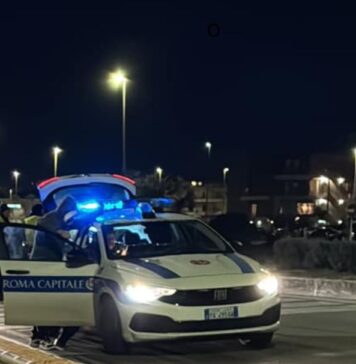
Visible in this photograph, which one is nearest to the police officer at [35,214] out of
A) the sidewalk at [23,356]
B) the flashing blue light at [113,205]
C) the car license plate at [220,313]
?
the flashing blue light at [113,205]

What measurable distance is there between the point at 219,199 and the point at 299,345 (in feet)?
313

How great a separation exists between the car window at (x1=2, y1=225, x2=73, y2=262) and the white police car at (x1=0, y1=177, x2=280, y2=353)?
0.01m

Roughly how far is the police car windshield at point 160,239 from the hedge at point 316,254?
965cm

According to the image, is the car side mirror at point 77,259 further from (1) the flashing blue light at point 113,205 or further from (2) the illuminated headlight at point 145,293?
(1) the flashing blue light at point 113,205

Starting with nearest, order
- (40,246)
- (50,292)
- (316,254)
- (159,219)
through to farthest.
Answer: (50,292)
(40,246)
(159,219)
(316,254)

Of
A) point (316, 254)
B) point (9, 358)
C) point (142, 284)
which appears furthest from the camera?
point (316, 254)

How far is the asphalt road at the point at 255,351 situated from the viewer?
9219 millimetres

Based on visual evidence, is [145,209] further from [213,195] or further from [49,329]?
[213,195]

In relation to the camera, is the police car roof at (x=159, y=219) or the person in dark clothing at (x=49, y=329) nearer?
the person in dark clothing at (x=49, y=329)

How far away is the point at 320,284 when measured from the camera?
17.7 meters

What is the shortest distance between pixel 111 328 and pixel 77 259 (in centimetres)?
88

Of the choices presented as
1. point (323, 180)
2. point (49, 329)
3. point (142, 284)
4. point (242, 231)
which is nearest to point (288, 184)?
point (323, 180)

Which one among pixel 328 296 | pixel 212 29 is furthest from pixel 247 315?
pixel 212 29

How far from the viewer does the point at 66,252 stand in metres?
10.2
